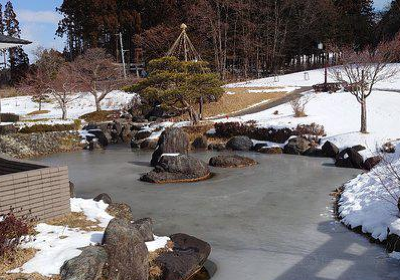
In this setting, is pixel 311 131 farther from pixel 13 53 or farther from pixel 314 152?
pixel 13 53

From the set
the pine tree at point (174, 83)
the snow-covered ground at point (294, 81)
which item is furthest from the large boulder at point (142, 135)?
the snow-covered ground at point (294, 81)

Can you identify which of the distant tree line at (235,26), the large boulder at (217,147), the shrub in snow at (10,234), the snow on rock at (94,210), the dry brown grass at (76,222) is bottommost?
the large boulder at (217,147)

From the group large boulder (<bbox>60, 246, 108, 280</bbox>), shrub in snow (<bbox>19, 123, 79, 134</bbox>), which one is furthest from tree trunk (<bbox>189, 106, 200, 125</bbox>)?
large boulder (<bbox>60, 246, 108, 280</bbox>)

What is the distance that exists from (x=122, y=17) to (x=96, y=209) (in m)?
32.4

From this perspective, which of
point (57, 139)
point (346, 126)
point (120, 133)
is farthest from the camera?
point (120, 133)

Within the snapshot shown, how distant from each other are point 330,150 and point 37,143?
1372 cm

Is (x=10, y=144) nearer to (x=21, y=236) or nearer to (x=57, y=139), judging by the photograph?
(x=57, y=139)

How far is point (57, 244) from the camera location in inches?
241

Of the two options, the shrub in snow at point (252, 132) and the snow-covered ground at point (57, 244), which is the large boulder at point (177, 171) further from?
the shrub in snow at point (252, 132)

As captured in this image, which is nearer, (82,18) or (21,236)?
(21,236)

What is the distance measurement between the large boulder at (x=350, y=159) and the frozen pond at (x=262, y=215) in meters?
0.52

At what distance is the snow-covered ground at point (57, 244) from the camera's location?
17.7ft

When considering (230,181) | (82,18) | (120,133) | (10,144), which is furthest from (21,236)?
(82,18)

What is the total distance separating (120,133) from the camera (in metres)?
23.6
